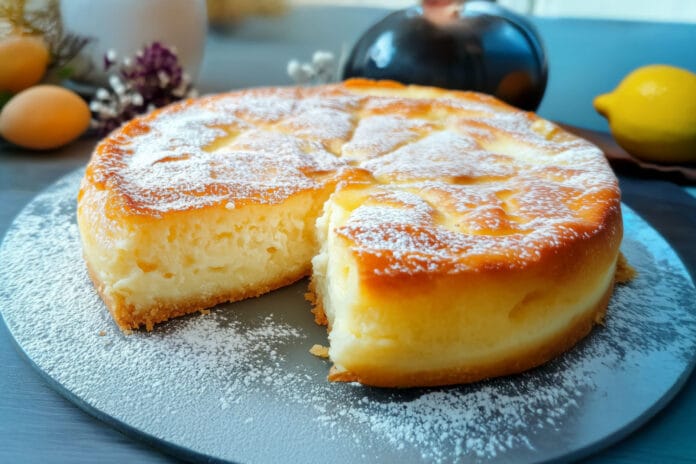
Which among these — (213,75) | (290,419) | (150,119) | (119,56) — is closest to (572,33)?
(213,75)

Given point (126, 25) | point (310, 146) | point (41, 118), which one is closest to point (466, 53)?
point (310, 146)

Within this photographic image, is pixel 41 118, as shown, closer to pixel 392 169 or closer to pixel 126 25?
pixel 126 25

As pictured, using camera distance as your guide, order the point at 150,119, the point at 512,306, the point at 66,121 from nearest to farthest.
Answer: the point at 512,306 → the point at 150,119 → the point at 66,121

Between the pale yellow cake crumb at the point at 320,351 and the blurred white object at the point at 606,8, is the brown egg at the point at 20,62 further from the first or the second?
the blurred white object at the point at 606,8

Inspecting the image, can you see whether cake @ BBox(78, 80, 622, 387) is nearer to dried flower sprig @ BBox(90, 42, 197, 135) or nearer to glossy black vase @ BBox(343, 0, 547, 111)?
glossy black vase @ BBox(343, 0, 547, 111)

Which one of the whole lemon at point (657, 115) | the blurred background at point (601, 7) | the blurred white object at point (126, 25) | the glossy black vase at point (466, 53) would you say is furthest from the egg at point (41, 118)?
the blurred background at point (601, 7)

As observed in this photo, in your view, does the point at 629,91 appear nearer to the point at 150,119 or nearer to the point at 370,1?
the point at 150,119
